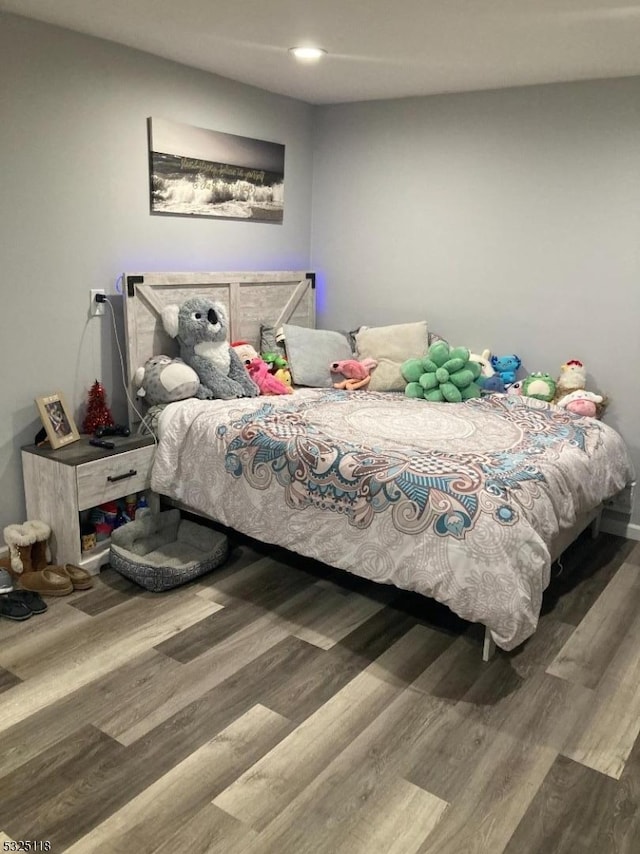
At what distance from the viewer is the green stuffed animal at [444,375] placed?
371 centimetres

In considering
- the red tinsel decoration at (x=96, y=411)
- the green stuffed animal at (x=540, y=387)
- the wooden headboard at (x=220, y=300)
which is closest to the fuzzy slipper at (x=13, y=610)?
the red tinsel decoration at (x=96, y=411)

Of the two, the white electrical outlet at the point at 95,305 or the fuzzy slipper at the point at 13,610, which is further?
the white electrical outlet at the point at 95,305

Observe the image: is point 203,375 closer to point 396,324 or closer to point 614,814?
point 396,324

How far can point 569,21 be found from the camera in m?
2.54

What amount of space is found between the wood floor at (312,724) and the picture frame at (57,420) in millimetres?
700

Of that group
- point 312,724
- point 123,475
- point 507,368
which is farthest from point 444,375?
point 312,724

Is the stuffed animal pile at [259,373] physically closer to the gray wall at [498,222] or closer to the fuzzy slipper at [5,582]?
the gray wall at [498,222]

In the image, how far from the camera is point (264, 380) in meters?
3.75

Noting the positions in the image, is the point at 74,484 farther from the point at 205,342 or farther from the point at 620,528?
the point at 620,528

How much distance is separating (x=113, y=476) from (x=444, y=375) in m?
1.81

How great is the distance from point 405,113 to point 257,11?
167cm

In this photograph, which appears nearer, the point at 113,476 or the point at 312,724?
the point at 312,724

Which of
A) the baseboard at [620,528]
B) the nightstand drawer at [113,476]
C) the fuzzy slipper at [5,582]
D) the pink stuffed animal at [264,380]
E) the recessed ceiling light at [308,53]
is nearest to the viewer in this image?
the fuzzy slipper at [5,582]

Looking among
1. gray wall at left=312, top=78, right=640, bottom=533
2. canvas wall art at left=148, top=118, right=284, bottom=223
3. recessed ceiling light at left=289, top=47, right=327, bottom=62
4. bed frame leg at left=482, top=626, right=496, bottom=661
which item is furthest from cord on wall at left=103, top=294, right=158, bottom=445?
bed frame leg at left=482, top=626, right=496, bottom=661
